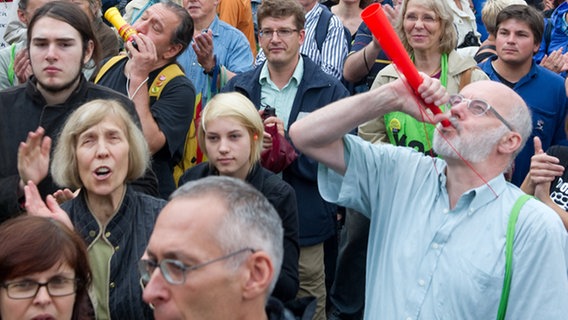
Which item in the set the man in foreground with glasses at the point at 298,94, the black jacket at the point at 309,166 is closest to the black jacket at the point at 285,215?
the man in foreground with glasses at the point at 298,94

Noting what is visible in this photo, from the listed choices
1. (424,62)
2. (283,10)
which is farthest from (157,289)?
(283,10)

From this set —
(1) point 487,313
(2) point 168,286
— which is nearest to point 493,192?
(1) point 487,313

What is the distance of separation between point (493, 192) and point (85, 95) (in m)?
2.48

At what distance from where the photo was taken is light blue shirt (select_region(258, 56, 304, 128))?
626 cm

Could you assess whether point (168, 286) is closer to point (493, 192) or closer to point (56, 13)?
point (493, 192)

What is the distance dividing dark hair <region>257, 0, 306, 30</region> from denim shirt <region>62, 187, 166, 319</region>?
250cm

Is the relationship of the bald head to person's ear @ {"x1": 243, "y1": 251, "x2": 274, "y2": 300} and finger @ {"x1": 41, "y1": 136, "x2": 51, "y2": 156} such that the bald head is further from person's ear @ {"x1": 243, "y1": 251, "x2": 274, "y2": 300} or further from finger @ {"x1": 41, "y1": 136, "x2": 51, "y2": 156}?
finger @ {"x1": 41, "y1": 136, "x2": 51, "y2": 156}

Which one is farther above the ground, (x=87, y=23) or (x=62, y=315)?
(x=87, y=23)

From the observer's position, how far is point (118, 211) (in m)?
4.27

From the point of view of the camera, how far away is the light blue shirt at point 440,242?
11.8ft

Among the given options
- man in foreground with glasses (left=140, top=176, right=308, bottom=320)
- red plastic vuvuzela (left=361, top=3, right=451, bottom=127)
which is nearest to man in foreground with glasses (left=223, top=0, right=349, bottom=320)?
red plastic vuvuzela (left=361, top=3, right=451, bottom=127)

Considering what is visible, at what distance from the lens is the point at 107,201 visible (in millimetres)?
4359

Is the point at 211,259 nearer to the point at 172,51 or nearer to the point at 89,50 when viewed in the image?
the point at 89,50

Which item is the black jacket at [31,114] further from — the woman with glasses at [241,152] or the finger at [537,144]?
the finger at [537,144]
